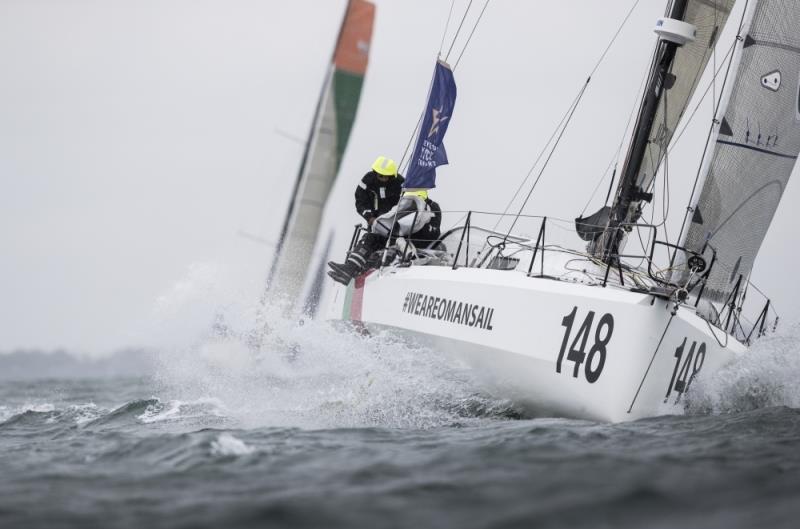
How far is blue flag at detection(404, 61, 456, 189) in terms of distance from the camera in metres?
8.56

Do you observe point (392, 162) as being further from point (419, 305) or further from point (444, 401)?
point (444, 401)

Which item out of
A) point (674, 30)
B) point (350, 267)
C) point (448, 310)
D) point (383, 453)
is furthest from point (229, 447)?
point (674, 30)

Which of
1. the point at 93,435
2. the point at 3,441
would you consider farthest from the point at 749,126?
the point at 3,441

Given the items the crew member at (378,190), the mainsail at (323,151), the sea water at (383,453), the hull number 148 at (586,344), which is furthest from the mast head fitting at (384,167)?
the mainsail at (323,151)

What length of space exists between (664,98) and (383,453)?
4847mm

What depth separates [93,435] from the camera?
21.9 ft

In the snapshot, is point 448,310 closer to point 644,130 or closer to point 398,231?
point 398,231

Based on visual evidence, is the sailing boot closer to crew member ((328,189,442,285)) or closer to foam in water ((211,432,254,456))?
crew member ((328,189,442,285))

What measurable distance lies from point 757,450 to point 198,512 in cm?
257

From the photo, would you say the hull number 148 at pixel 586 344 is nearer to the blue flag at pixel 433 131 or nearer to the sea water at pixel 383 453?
the sea water at pixel 383 453

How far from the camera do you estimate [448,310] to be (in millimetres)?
7402

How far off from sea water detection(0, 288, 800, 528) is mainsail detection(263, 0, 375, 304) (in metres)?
6.22

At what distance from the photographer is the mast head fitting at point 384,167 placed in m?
9.22

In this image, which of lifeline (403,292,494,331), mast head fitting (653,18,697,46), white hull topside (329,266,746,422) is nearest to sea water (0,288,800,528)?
white hull topside (329,266,746,422)
